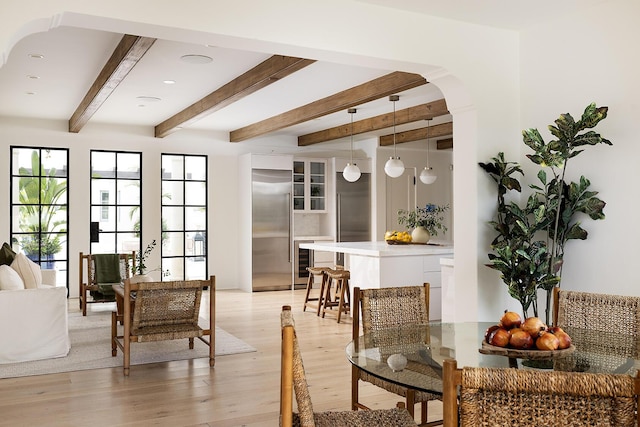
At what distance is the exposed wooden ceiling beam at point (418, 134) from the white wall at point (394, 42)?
4.30 meters

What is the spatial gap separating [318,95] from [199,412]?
414cm

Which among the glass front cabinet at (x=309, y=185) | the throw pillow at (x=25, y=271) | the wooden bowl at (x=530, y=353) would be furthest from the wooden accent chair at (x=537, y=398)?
the glass front cabinet at (x=309, y=185)

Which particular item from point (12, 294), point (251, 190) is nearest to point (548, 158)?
point (12, 294)

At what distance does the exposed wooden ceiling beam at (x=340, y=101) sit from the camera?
5.43m

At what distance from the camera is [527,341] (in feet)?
7.16

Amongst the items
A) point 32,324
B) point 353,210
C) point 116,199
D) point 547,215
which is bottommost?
point 32,324

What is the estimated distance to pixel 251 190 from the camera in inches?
372

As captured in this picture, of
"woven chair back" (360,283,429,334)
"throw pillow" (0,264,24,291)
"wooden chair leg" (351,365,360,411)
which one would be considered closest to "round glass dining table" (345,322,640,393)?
"woven chair back" (360,283,429,334)

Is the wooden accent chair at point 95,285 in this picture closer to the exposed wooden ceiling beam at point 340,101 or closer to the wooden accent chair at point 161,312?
the wooden accent chair at point 161,312

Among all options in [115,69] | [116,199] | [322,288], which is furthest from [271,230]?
[115,69]

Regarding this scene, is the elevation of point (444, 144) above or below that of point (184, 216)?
above

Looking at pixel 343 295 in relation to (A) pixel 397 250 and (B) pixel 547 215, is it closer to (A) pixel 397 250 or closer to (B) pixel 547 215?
(A) pixel 397 250

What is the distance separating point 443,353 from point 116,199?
7.74 meters

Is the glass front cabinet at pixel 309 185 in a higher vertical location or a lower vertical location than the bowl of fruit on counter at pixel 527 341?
higher
